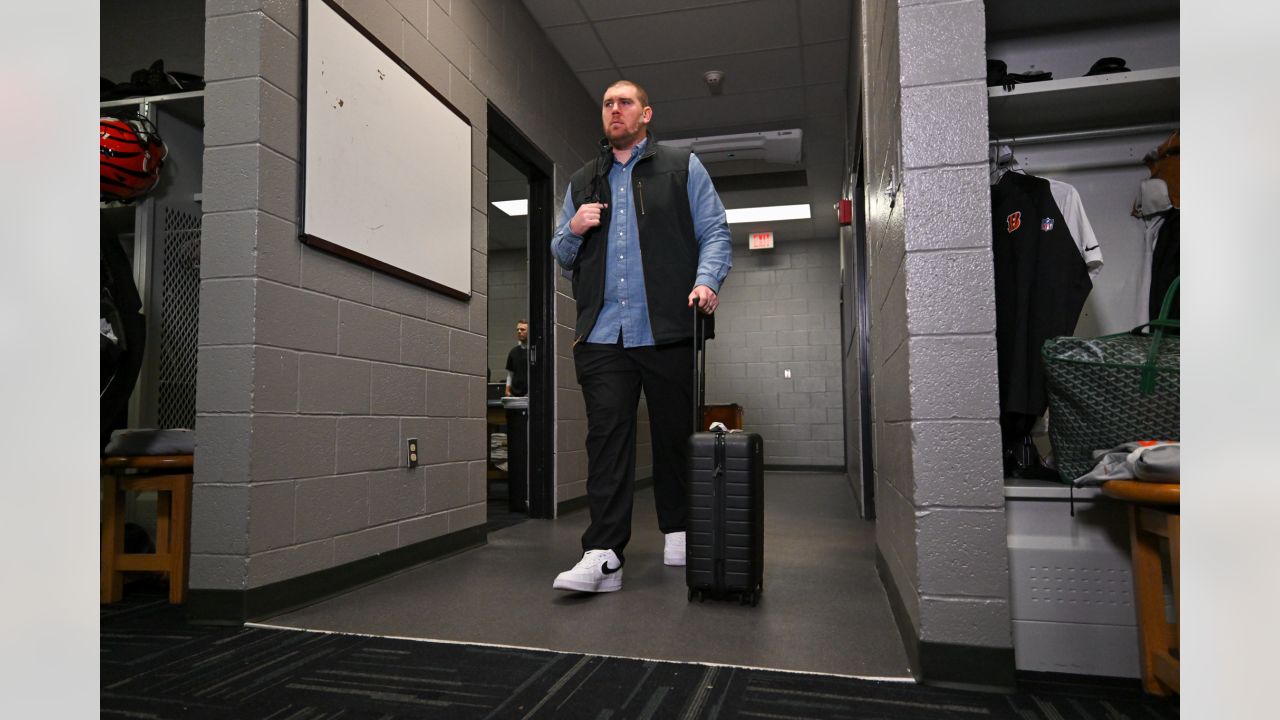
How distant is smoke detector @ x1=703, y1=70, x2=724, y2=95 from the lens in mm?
4570

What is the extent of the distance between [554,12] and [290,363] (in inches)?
104

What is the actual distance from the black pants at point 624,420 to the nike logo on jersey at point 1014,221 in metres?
0.93

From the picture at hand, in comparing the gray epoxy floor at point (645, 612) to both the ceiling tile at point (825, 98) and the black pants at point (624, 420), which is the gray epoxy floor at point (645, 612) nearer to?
the black pants at point (624, 420)

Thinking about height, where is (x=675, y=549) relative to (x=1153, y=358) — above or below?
below

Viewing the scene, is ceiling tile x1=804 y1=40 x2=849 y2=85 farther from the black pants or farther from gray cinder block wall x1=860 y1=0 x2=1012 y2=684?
gray cinder block wall x1=860 y1=0 x2=1012 y2=684

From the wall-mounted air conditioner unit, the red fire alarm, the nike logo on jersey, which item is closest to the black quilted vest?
the nike logo on jersey

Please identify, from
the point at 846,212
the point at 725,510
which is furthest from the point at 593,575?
the point at 846,212

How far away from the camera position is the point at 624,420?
227cm

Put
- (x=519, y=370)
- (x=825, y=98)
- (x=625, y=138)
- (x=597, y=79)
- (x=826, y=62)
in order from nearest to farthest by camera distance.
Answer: (x=625, y=138), (x=826, y=62), (x=597, y=79), (x=825, y=98), (x=519, y=370)

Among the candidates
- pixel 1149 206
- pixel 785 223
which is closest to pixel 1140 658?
pixel 1149 206

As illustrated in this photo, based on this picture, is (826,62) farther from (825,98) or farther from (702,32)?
(702,32)

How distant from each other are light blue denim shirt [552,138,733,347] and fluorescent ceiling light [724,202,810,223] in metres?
5.10

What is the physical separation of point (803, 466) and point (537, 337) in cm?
531
